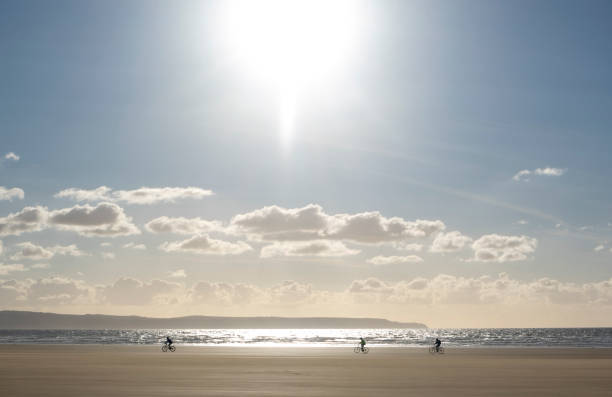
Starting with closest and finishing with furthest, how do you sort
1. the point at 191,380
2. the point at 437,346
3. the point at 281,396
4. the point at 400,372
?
1. the point at 281,396
2. the point at 191,380
3. the point at 400,372
4. the point at 437,346

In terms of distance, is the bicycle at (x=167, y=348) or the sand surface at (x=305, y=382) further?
the bicycle at (x=167, y=348)

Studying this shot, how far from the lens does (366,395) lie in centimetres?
2950

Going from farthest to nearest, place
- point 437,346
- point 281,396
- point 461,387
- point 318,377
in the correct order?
point 437,346, point 318,377, point 461,387, point 281,396

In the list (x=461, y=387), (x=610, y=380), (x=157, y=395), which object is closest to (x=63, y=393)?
(x=157, y=395)

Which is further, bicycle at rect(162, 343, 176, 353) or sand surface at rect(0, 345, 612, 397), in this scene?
bicycle at rect(162, 343, 176, 353)

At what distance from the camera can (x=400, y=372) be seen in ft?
143

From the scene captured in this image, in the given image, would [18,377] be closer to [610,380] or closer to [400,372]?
[400,372]

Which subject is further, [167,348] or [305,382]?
[167,348]

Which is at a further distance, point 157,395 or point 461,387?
point 461,387

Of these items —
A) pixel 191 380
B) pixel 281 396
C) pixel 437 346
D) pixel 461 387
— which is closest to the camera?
pixel 281 396

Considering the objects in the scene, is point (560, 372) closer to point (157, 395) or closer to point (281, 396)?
point (281, 396)

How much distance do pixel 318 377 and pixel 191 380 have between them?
818 cm

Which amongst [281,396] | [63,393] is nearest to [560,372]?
[281,396]

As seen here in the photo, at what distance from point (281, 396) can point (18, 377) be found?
64.4 ft
